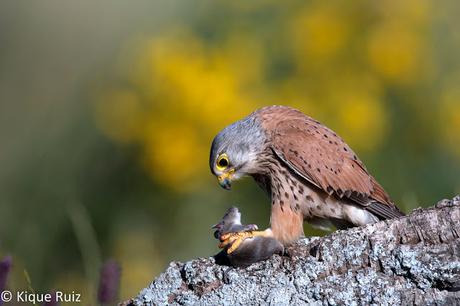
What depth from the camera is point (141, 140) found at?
8258mm

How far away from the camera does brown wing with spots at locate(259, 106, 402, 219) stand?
5.25 m

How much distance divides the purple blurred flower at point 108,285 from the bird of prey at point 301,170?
1.31 metres

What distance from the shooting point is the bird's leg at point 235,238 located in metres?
4.18

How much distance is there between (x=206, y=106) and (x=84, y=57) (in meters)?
2.03

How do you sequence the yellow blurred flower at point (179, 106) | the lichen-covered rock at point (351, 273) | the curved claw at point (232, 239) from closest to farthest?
1. the lichen-covered rock at point (351, 273)
2. the curved claw at point (232, 239)
3. the yellow blurred flower at point (179, 106)

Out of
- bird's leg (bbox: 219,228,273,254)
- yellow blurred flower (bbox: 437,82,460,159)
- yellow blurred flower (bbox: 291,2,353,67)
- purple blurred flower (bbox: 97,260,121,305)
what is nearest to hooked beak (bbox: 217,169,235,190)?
bird's leg (bbox: 219,228,273,254)

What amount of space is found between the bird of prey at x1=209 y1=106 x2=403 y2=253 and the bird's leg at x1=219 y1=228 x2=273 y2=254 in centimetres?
40

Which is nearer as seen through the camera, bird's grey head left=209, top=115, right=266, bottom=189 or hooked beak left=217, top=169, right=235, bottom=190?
bird's grey head left=209, top=115, right=266, bottom=189

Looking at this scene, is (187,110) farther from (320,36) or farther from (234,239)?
(234,239)

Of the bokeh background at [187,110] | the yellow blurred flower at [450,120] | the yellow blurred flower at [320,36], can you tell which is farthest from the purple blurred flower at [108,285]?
the yellow blurred flower at [320,36]

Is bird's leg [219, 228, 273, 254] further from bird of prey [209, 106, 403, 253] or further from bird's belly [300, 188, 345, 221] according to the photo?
bird's belly [300, 188, 345, 221]

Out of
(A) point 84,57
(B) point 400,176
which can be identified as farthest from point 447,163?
(A) point 84,57

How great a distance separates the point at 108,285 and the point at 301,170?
163 centimetres

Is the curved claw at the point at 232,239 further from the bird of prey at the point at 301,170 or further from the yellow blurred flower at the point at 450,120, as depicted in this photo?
the yellow blurred flower at the point at 450,120
